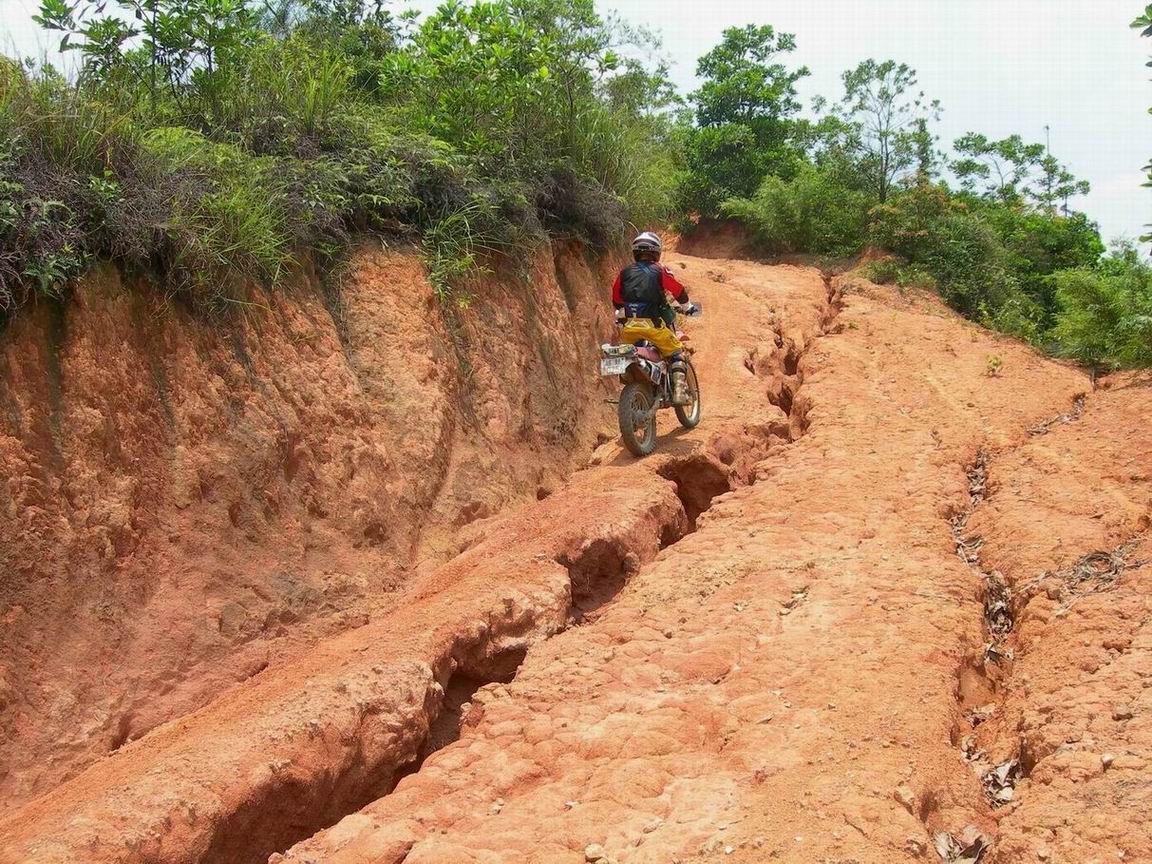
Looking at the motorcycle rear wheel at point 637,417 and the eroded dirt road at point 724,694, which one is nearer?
the eroded dirt road at point 724,694

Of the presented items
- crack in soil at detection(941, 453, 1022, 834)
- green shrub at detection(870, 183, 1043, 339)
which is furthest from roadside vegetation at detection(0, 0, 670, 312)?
green shrub at detection(870, 183, 1043, 339)

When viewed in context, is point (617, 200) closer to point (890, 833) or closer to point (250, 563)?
point (250, 563)

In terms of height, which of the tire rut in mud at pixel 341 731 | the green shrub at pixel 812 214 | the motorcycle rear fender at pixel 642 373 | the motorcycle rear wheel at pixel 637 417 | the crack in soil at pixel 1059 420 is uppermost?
the green shrub at pixel 812 214

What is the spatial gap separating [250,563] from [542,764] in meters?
2.48

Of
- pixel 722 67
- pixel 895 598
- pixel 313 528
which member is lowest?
pixel 895 598

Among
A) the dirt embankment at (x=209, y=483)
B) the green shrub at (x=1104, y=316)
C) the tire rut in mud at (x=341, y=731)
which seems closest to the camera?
the tire rut in mud at (x=341, y=731)

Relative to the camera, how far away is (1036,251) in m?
16.1

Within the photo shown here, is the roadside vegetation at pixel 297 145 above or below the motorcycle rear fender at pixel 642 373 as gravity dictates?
above

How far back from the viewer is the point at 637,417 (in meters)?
8.15

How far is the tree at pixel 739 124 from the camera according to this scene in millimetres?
19922

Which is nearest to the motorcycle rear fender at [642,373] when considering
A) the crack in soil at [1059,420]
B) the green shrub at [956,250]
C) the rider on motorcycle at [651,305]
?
the rider on motorcycle at [651,305]

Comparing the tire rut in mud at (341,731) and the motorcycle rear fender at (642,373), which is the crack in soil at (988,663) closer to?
the tire rut in mud at (341,731)

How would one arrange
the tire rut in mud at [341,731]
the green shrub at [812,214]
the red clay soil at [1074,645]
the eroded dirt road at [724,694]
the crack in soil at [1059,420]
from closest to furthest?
the red clay soil at [1074,645] → the eroded dirt road at [724,694] → the tire rut in mud at [341,731] → the crack in soil at [1059,420] → the green shrub at [812,214]

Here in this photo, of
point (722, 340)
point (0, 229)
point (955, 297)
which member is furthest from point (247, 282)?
point (955, 297)
